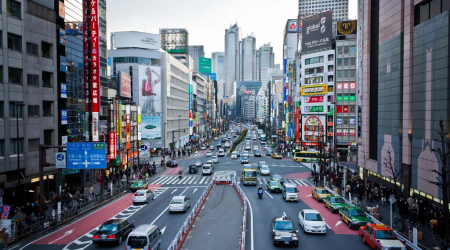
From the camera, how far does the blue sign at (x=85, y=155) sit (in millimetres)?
29062

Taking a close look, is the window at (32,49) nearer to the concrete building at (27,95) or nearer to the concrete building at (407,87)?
the concrete building at (27,95)

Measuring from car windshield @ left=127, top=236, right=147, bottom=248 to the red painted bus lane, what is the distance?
1274 centimetres

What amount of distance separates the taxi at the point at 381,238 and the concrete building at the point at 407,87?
14.9 ft

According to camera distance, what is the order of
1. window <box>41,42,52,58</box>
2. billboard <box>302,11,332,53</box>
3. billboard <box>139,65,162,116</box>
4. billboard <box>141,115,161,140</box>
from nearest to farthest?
window <box>41,42,52,58</box> < billboard <box>139,65,162,116</box> < billboard <box>302,11,332,53</box> < billboard <box>141,115,161,140</box>

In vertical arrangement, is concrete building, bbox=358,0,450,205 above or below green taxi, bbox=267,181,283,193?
above

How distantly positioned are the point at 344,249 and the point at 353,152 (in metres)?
61.5

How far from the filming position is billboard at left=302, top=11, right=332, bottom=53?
3337 inches

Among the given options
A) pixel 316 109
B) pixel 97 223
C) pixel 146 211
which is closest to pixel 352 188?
pixel 146 211

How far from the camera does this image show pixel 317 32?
287 ft

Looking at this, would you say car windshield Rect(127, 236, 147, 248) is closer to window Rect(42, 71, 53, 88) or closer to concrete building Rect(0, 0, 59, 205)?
concrete building Rect(0, 0, 59, 205)

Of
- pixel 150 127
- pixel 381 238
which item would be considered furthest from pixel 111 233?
pixel 150 127

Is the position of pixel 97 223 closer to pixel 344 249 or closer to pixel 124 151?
pixel 344 249

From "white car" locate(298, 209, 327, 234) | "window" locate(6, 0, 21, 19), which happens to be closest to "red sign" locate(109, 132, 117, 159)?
"window" locate(6, 0, 21, 19)

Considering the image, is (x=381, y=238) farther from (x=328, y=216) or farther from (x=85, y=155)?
(x=85, y=155)
